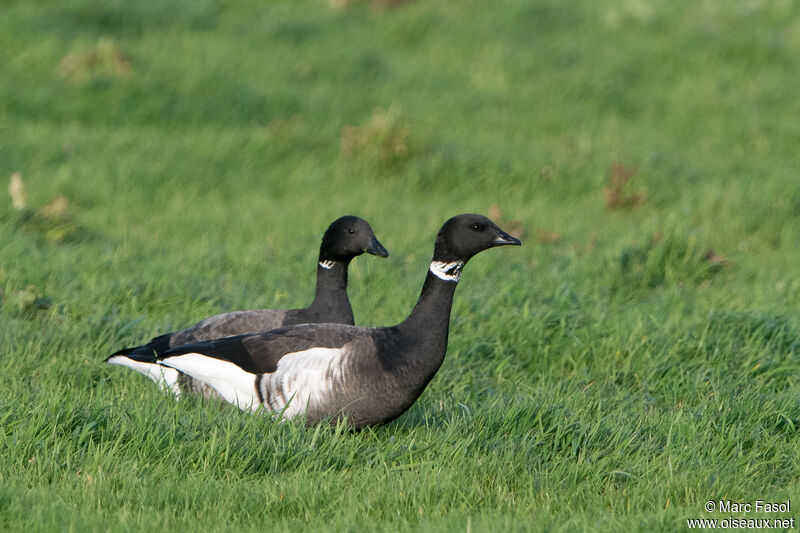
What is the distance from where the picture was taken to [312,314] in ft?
20.8

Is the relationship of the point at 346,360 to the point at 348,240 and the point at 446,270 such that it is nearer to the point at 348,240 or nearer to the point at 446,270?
the point at 446,270

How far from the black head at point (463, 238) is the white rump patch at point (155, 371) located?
5.55 ft

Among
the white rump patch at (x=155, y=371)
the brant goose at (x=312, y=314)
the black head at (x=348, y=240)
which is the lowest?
the white rump patch at (x=155, y=371)

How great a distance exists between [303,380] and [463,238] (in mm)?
1131

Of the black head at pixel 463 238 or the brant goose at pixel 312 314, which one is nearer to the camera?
the black head at pixel 463 238

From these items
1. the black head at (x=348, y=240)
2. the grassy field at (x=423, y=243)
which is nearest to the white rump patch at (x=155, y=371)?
the grassy field at (x=423, y=243)

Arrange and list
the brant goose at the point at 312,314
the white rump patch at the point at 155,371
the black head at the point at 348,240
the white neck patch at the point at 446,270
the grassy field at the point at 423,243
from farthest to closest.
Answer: the black head at the point at 348,240 → the brant goose at the point at 312,314 → the white rump patch at the point at 155,371 → the white neck patch at the point at 446,270 → the grassy field at the point at 423,243

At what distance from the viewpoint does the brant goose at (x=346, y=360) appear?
5051mm

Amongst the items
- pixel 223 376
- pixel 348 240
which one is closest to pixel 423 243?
pixel 348 240

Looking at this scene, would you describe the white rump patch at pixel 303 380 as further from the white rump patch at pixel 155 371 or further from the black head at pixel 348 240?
the black head at pixel 348 240

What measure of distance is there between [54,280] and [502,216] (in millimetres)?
4675

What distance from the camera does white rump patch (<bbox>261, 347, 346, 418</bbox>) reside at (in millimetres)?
5098

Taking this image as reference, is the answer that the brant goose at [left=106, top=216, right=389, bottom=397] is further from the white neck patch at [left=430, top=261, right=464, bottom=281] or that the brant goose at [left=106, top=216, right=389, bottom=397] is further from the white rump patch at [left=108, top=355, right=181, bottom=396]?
the white neck patch at [left=430, top=261, right=464, bottom=281]

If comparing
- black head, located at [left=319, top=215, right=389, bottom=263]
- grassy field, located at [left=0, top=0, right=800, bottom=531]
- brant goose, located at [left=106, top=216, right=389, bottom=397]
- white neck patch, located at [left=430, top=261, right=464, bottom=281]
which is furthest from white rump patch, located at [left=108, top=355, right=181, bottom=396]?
white neck patch, located at [left=430, top=261, right=464, bottom=281]
